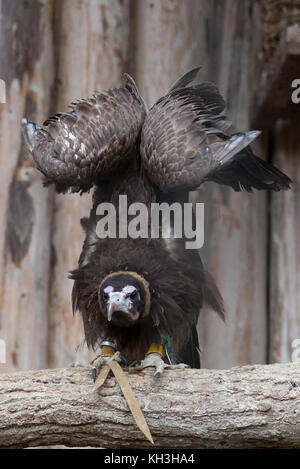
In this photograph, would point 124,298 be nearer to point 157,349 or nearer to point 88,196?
point 157,349

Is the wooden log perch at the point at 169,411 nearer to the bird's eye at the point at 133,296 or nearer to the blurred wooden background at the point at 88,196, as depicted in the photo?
the bird's eye at the point at 133,296

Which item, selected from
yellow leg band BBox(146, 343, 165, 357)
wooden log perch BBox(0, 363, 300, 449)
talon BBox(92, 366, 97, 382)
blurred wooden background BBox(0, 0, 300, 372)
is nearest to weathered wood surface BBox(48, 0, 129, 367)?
blurred wooden background BBox(0, 0, 300, 372)

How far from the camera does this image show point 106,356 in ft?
11.8

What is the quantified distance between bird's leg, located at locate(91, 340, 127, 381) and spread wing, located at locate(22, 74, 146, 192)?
679 mm

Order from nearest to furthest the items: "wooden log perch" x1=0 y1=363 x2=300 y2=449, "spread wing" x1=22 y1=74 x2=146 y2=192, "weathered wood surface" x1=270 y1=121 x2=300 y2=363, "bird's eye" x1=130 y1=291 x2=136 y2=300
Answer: "wooden log perch" x1=0 y1=363 x2=300 y2=449 < "bird's eye" x1=130 y1=291 x2=136 y2=300 < "spread wing" x1=22 y1=74 x2=146 y2=192 < "weathered wood surface" x1=270 y1=121 x2=300 y2=363

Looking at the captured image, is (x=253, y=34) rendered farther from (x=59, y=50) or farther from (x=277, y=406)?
(x=277, y=406)

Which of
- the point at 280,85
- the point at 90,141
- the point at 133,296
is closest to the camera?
the point at 133,296

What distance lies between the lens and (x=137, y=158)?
3893mm

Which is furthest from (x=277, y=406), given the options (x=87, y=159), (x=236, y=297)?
(x=236, y=297)

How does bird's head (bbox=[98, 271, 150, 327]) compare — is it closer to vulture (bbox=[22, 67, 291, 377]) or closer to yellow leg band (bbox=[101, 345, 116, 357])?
vulture (bbox=[22, 67, 291, 377])

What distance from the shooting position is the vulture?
3602 millimetres

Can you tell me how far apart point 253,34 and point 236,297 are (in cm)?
143

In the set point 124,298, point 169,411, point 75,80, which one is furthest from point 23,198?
point 169,411

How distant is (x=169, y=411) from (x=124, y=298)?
56 cm
